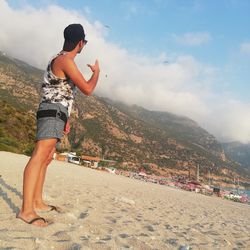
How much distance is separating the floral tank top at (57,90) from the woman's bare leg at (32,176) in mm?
448

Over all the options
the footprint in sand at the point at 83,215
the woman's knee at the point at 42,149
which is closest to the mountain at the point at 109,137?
the footprint in sand at the point at 83,215

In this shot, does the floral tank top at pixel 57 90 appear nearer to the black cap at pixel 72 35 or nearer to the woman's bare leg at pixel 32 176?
the black cap at pixel 72 35

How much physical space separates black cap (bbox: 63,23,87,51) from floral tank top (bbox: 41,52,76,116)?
147 mm

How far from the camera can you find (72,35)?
392 cm

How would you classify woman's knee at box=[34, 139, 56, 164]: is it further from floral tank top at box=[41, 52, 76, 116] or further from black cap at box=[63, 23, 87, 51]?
black cap at box=[63, 23, 87, 51]

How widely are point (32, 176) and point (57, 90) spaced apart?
996 millimetres

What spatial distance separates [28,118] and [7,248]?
51736 millimetres

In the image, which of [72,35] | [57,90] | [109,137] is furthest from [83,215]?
[109,137]

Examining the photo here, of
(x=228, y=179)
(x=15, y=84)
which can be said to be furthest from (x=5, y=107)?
(x=228, y=179)

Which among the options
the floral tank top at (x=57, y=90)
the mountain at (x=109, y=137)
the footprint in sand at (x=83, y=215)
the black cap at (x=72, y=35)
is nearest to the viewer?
the floral tank top at (x=57, y=90)

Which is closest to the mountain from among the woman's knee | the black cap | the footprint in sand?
the footprint in sand

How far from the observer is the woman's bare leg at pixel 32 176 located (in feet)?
11.1

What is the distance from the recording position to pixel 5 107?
47375 millimetres

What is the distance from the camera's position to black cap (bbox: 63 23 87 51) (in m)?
3.90
